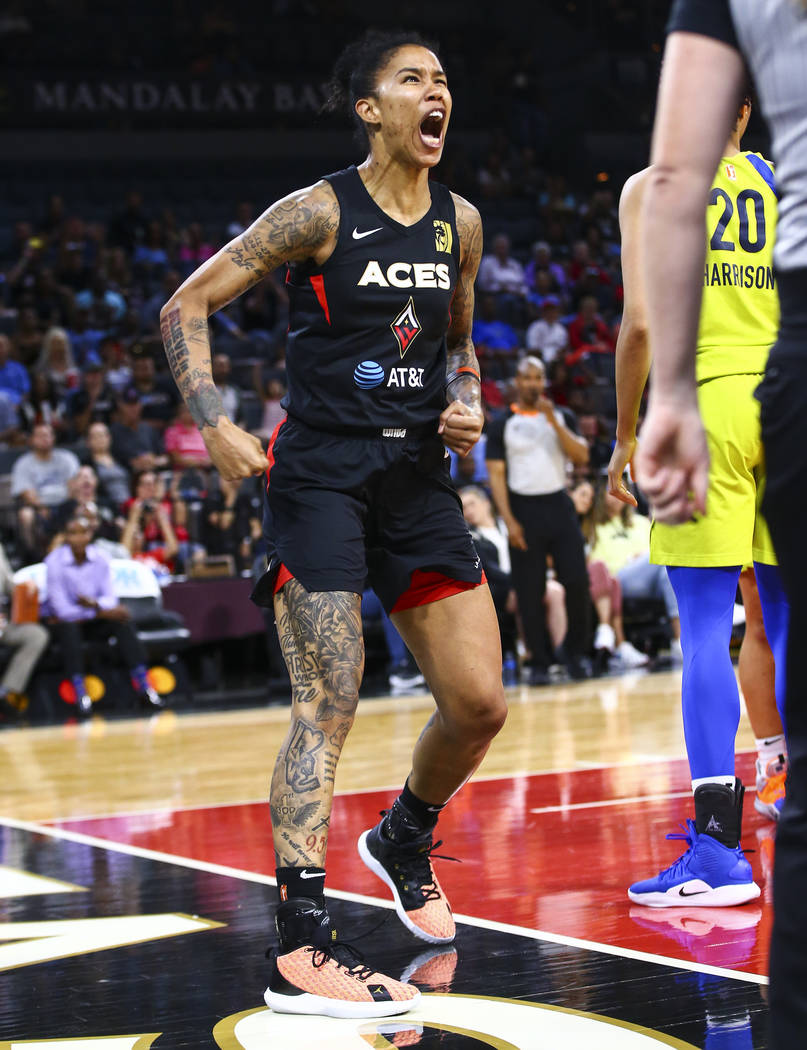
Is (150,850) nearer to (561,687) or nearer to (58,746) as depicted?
(58,746)

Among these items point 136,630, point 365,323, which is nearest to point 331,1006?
point 365,323

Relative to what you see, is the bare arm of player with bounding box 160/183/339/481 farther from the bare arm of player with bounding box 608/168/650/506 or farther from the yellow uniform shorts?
the yellow uniform shorts

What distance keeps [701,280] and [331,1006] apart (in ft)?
5.78

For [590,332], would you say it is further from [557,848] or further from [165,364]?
[557,848]

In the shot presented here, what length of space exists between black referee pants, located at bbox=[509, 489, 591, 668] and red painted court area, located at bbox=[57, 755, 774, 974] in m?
3.59

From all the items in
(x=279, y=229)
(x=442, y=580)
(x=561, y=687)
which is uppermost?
(x=279, y=229)

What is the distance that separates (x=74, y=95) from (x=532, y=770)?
14249 mm

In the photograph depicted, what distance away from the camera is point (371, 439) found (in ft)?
11.0

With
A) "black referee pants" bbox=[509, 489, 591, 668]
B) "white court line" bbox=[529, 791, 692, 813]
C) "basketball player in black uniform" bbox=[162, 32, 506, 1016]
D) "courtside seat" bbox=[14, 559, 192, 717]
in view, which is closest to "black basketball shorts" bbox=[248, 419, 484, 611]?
"basketball player in black uniform" bbox=[162, 32, 506, 1016]

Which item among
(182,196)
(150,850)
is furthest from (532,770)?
(182,196)

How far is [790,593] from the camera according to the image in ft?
5.55

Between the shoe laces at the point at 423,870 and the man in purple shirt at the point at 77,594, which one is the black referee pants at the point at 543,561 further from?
the shoe laces at the point at 423,870

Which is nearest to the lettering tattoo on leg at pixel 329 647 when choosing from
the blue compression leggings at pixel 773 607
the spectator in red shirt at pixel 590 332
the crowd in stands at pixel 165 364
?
the blue compression leggings at pixel 773 607

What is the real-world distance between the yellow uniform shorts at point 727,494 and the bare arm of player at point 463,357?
1.84ft
